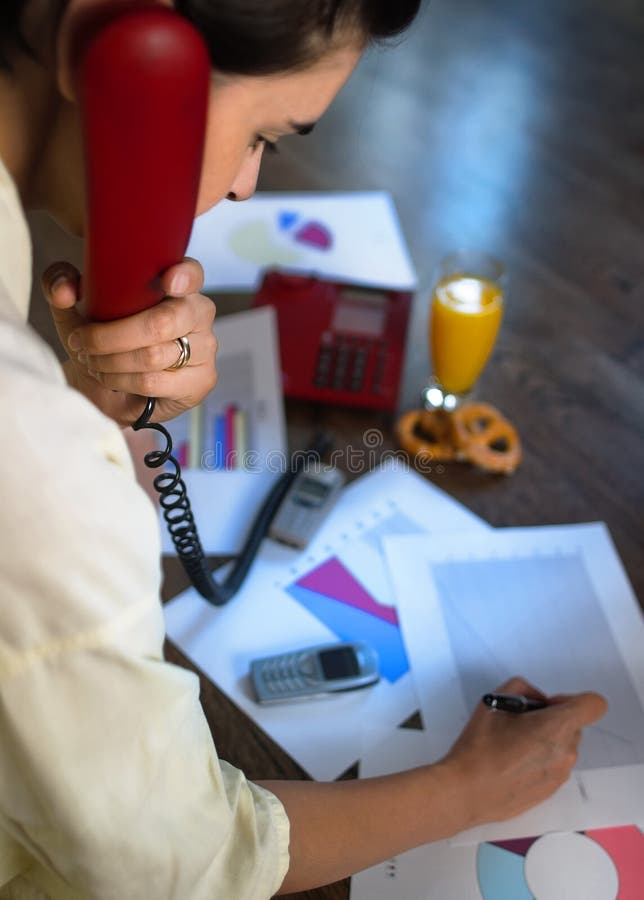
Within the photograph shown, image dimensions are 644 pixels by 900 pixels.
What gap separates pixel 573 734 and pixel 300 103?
54 centimetres

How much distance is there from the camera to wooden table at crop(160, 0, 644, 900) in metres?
0.96

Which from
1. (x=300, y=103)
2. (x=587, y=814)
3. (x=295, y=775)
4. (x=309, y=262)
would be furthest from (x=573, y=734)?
(x=309, y=262)

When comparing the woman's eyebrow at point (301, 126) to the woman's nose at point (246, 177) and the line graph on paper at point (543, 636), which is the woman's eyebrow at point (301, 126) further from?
the line graph on paper at point (543, 636)

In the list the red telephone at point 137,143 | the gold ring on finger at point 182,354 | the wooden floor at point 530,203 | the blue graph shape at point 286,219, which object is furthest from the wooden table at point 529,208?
the red telephone at point 137,143

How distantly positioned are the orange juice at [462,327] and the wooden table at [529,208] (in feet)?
0.17

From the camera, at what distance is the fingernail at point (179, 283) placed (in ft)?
2.02

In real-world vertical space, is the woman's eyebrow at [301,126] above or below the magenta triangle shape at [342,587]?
above

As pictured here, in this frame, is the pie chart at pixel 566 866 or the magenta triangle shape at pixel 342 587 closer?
the pie chart at pixel 566 866

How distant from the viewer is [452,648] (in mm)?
811

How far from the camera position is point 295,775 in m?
0.71

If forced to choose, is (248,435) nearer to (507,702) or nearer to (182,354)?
(182,354)

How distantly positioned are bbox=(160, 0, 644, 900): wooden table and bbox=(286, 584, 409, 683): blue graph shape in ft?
0.40

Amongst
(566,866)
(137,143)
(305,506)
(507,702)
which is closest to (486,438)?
(305,506)

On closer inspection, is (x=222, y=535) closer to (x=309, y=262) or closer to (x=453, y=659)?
(x=453, y=659)
